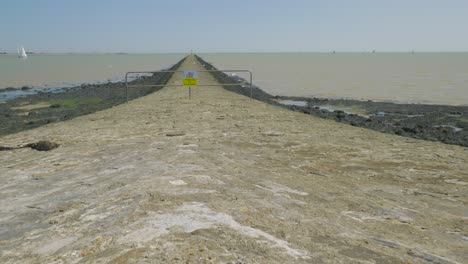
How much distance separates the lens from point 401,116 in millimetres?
21391

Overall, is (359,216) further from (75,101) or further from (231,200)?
(75,101)

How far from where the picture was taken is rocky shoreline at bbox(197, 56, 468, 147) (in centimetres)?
1555

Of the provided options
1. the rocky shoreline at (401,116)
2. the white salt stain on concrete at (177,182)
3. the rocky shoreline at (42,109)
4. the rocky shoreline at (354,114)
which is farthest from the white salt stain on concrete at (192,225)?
the rocky shoreline at (42,109)

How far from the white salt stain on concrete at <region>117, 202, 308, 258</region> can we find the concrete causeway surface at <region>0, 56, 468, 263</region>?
0.4 inches

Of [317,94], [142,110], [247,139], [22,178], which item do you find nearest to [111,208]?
[22,178]

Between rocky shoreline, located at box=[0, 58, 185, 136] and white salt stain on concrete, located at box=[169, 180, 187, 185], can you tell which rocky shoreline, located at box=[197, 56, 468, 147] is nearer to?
rocky shoreline, located at box=[0, 58, 185, 136]

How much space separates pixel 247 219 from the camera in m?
4.32

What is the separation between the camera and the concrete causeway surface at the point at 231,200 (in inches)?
144

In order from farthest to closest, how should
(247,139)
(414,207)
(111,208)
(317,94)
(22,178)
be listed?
(317,94), (247,139), (22,178), (414,207), (111,208)

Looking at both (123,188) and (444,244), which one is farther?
(123,188)

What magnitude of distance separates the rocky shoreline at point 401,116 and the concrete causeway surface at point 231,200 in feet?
21.2

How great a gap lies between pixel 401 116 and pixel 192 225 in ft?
64.4

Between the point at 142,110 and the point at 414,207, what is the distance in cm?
1152

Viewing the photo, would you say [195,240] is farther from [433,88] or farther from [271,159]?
[433,88]
